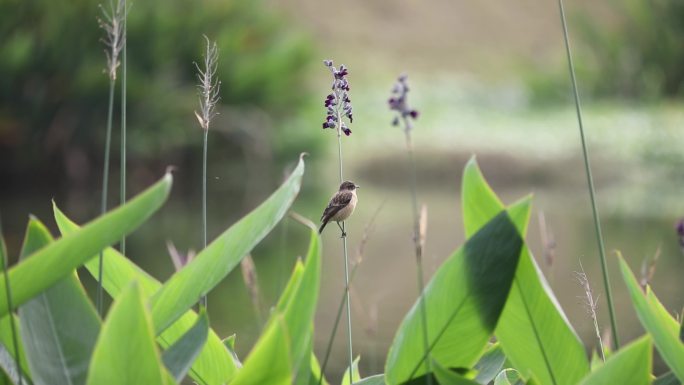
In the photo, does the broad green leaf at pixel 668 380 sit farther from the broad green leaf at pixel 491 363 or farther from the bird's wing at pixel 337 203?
the bird's wing at pixel 337 203

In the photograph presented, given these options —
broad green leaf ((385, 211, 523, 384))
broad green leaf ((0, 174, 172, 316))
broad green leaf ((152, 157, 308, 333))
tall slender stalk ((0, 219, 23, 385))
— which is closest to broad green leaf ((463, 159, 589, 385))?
broad green leaf ((385, 211, 523, 384))

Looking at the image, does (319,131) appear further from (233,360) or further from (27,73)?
(233,360)

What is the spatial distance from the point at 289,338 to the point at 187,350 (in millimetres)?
96

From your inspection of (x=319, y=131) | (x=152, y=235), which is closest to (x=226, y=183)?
(x=319, y=131)

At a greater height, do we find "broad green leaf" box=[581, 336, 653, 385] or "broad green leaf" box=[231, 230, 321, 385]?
"broad green leaf" box=[231, 230, 321, 385]

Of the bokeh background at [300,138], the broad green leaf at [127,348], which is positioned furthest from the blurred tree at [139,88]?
the broad green leaf at [127,348]

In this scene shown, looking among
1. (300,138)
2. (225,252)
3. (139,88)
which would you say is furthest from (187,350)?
(300,138)

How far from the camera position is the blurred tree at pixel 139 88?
859cm

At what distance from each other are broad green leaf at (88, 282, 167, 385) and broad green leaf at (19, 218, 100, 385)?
4.3 inches

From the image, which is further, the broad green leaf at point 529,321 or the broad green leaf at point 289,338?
the broad green leaf at point 529,321

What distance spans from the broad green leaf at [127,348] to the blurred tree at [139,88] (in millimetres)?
7488

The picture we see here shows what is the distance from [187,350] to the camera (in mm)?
918

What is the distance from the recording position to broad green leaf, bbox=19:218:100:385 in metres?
0.94

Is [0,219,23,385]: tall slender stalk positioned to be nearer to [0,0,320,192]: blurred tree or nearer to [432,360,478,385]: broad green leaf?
[432,360,478,385]: broad green leaf
